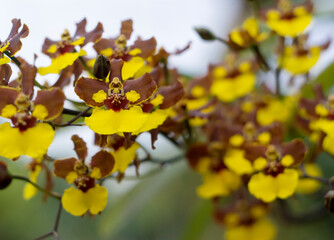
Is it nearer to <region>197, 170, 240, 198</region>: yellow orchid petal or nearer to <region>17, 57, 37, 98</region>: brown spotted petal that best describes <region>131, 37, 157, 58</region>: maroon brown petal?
<region>17, 57, 37, 98</region>: brown spotted petal

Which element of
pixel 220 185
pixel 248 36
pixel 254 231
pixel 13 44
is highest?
pixel 13 44

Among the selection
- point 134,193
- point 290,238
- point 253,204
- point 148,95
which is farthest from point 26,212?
point 148,95

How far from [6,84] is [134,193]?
2.12 feet

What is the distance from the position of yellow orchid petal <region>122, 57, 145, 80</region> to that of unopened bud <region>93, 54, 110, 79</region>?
42mm

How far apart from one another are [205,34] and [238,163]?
0.82 feet

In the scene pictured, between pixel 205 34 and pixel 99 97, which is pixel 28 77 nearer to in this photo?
pixel 99 97

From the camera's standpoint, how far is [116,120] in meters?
Result: 0.61

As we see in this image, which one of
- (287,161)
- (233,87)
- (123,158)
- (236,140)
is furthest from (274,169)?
(233,87)

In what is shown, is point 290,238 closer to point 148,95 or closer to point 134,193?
point 134,193

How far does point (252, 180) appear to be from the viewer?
0.73 metres

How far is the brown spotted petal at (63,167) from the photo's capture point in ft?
2.32

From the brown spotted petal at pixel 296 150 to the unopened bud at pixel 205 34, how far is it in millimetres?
256

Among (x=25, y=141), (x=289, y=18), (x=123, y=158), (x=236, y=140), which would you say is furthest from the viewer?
(x=289, y=18)

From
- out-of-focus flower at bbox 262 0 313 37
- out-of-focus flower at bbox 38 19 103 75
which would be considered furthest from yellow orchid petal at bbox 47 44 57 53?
out-of-focus flower at bbox 262 0 313 37
